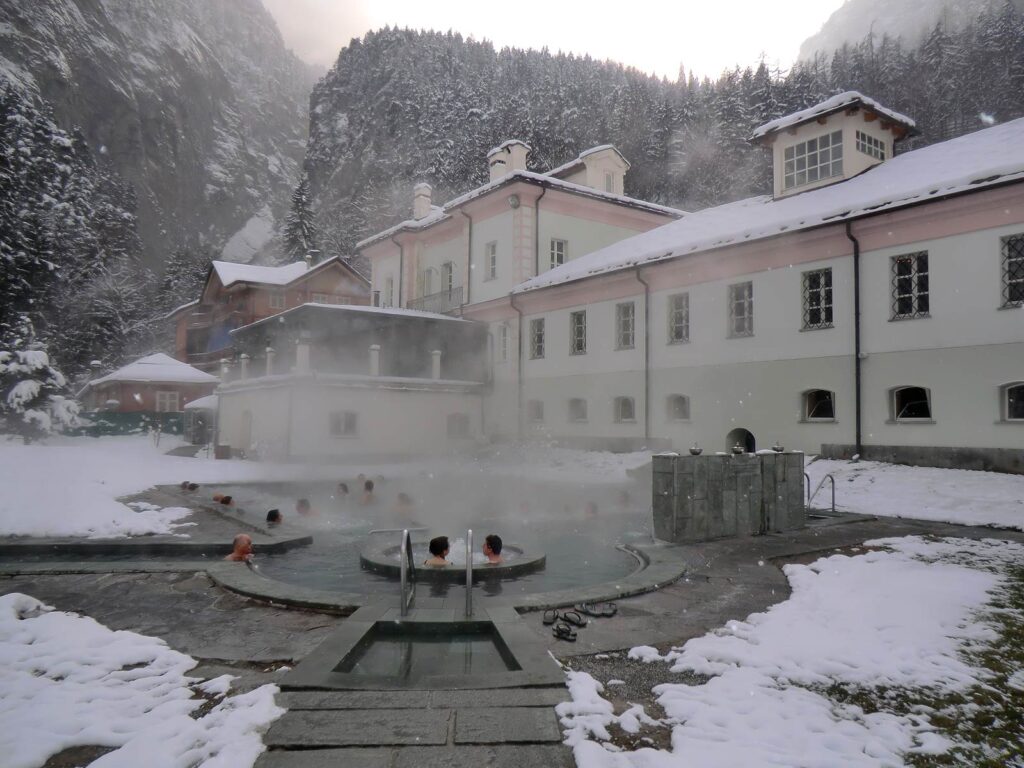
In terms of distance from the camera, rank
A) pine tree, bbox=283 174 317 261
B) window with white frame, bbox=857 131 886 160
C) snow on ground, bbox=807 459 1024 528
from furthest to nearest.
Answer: pine tree, bbox=283 174 317 261 < window with white frame, bbox=857 131 886 160 < snow on ground, bbox=807 459 1024 528

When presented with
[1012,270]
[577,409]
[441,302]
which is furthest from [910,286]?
[441,302]

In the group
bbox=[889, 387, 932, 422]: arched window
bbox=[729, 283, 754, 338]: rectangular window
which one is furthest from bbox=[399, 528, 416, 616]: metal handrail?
bbox=[729, 283, 754, 338]: rectangular window

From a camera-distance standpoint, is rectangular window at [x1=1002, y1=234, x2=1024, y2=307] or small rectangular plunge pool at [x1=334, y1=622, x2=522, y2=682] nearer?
small rectangular plunge pool at [x1=334, y1=622, x2=522, y2=682]

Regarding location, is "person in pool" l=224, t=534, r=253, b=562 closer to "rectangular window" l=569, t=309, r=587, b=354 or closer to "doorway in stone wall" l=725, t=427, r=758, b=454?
"doorway in stone wall" l=725, t=427, r=758, b=454

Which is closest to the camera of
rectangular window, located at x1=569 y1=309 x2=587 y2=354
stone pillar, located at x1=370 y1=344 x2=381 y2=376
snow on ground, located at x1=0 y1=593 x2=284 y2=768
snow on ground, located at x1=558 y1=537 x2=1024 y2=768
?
snow on ground, located at x1=0 y1=593 x2=284 y2=768

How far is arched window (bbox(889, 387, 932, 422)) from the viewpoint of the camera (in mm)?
15703

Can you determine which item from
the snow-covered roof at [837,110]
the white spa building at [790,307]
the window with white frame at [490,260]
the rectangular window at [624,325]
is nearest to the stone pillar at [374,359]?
the white spa building at [790,307]

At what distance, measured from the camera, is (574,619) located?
227 inches

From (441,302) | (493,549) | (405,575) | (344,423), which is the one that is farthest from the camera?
(441,302)

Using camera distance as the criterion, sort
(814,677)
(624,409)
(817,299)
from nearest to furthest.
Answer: (814,677) → (817,299) → (624,409)

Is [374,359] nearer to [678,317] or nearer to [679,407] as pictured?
[678,317]

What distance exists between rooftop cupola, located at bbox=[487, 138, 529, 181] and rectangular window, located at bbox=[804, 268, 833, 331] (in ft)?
64.1

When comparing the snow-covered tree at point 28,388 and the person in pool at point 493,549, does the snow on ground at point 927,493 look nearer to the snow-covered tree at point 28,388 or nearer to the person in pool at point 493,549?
the person in pool at point 493,549

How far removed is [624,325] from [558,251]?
27.2ft
